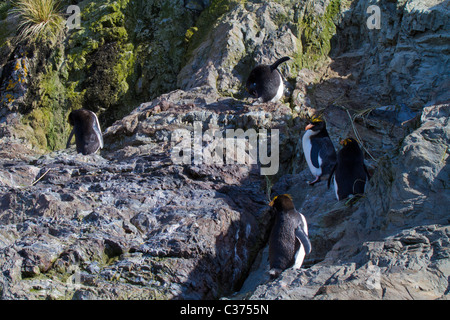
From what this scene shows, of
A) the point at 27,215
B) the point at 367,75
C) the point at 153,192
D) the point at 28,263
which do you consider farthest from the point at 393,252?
the point at 367,75

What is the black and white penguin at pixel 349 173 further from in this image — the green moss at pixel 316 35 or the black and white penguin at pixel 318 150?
the green moss at pixel 316 35

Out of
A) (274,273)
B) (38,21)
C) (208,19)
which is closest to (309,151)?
(274,273)

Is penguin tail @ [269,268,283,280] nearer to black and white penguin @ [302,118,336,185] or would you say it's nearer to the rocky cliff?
the rocky cliff

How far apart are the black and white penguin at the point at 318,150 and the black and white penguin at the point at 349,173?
29cm

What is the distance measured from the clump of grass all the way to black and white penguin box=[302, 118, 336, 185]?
17.0 feet

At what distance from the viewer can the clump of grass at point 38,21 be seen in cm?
914

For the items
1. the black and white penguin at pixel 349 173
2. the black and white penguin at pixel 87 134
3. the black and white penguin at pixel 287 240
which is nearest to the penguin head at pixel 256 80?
the black and white penguin at pixel 349 173

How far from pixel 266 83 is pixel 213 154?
5.72 ft

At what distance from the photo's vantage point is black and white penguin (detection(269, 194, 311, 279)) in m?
4.34

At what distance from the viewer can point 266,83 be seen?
705 centimetres

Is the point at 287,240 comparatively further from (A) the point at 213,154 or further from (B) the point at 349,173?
(A) the point at 213,154

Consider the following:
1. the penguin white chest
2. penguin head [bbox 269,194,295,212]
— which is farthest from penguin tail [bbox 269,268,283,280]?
the penguin white chest

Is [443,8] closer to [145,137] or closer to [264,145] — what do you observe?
[264,145]

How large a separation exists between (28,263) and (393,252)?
8.64 feet
